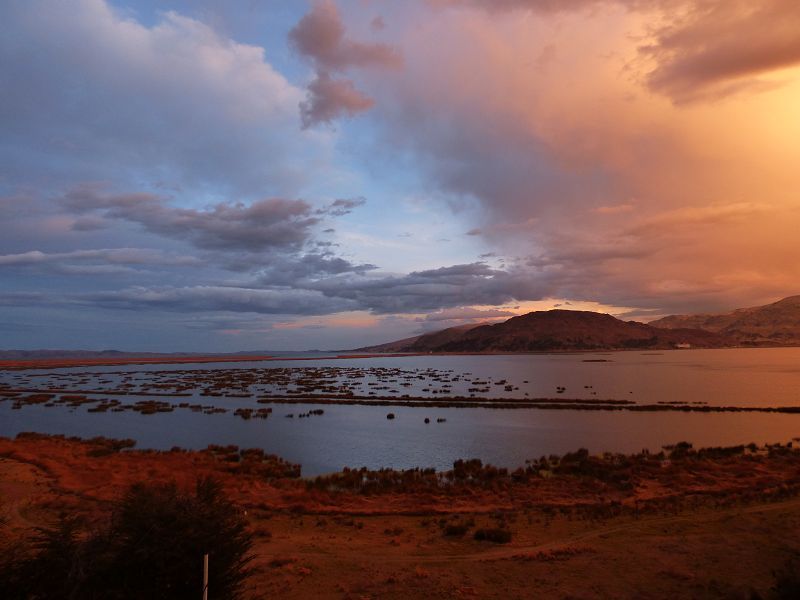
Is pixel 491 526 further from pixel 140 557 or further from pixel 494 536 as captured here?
pixel 140 557

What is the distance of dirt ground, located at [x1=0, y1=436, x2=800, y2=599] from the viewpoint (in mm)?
10320

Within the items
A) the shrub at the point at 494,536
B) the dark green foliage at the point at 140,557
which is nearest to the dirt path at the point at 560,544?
the shrub at the point at 494,536

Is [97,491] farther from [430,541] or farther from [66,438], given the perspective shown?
[66,438]

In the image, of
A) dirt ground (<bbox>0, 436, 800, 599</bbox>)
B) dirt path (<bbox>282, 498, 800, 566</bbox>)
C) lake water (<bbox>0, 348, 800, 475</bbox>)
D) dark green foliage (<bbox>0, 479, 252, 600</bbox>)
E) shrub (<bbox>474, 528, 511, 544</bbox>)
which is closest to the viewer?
dark green foliage (<bbox>0, 479, 252, 600</bbox>)

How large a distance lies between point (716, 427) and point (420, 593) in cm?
3468

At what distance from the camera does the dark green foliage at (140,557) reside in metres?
6.33

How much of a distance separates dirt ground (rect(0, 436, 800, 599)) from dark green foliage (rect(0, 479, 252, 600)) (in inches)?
100

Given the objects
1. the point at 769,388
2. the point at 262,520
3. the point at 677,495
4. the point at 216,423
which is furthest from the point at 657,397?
the point at 262,520

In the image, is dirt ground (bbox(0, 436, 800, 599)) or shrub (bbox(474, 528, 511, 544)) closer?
dirt ground (bbox(0, 436, 800, 599))

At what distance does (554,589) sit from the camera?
10047mm

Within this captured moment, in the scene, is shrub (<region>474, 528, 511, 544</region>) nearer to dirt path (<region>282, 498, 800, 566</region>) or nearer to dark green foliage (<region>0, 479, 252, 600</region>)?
dirt path (<region>282, 498, 800, 566</region>)

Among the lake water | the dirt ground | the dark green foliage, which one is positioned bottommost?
the lake water

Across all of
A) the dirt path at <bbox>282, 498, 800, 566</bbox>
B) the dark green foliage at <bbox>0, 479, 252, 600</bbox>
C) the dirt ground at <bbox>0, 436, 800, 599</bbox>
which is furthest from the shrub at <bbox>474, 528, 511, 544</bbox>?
the dark green foliage at <bbox>0, 479, 252, 600</bbox>

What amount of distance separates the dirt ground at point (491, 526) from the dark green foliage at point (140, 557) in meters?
2.54
